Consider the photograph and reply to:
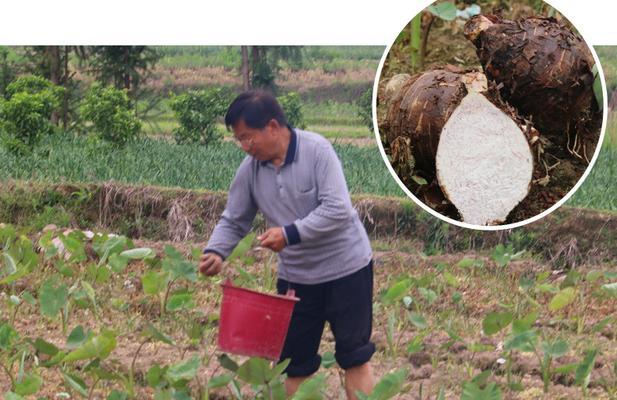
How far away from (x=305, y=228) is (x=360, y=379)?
537 mm

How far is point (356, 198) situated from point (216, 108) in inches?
38.0

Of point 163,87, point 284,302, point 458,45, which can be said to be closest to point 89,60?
point 163,87

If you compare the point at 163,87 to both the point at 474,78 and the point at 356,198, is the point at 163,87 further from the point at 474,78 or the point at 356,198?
the point at 474,78

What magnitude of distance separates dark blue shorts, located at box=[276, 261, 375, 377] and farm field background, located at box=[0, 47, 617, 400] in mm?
157

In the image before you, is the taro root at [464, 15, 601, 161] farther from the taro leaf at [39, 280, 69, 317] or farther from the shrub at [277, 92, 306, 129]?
the taro leaf at [39, 280, 69, 317]

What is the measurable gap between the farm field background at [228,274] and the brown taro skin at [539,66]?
0.67 metres

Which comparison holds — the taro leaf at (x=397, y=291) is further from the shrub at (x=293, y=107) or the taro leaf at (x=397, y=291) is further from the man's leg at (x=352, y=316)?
the shrub at (x=293, y=107)

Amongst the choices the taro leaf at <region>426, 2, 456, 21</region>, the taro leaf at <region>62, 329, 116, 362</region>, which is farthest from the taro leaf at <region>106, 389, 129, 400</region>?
the taro leaf at <region>426, 2, 456, 21</region>

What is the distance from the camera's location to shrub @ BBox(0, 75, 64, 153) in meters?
6.91

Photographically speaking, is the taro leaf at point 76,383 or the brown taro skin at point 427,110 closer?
the taro leaf at point 76,383

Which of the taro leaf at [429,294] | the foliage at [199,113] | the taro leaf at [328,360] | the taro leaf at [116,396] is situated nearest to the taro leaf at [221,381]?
the taro leaf at [116,396]

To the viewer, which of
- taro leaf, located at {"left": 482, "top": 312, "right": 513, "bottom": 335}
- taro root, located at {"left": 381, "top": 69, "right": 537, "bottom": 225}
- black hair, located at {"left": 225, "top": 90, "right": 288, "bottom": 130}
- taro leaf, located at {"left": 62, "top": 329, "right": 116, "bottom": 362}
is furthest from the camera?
A: taro root, located at {"left": 381, "top": 69, "right": 537, "bottom": 225}

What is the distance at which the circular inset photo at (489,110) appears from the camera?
502 cm

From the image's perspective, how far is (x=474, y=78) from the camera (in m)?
5.08
